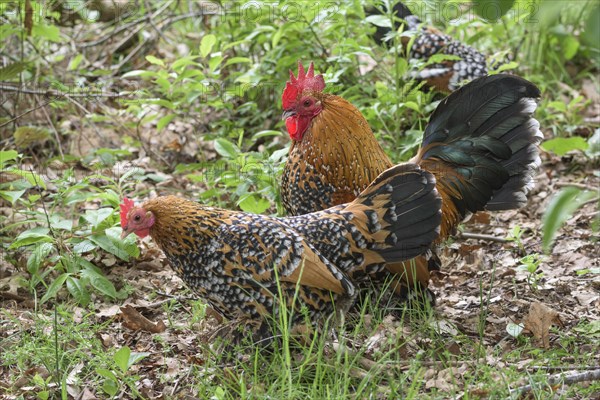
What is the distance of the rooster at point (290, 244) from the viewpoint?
3.82m

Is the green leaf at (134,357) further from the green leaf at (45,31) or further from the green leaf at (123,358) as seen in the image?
the green leaf at (45,31)

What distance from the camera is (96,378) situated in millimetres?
3803

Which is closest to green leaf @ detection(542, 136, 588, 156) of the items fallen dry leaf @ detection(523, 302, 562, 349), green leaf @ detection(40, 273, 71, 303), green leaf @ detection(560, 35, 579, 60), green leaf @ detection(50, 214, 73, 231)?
green leaf @ detection(560, 35, 579, 60)

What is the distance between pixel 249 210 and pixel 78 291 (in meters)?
1.30

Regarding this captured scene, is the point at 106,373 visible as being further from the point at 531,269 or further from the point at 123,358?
the point at 531,269

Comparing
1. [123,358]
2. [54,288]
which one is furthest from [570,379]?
[54,288]

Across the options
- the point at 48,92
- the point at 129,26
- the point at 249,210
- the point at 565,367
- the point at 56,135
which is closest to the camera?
the point at 565,367

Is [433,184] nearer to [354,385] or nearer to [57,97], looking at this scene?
[354,385]

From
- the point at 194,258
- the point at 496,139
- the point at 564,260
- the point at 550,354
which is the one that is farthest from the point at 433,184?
the point at 564,260

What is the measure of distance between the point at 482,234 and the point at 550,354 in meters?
2.07

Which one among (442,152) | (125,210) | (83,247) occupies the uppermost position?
(442,152)

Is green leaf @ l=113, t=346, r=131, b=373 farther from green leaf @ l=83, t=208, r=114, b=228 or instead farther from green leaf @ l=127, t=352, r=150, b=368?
green leaf @ l=83, t=208, r=114, b=228

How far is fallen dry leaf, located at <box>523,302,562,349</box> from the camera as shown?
4.04m

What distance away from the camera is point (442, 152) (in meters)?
4.50
